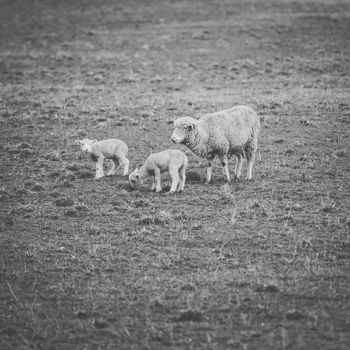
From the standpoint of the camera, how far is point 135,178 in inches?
A: 564

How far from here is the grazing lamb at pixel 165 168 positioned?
46.0 ft

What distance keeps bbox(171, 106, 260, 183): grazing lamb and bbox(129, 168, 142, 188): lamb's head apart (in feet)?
4.52

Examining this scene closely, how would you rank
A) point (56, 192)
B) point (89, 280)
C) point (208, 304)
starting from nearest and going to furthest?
point (208, 304), point (89, 280), point (56, 192)

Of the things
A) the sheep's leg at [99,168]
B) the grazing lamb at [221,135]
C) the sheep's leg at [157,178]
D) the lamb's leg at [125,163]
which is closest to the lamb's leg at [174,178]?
the sheep's leg at [157,178]

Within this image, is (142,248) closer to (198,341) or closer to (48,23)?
(198,341)

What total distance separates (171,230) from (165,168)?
2.82m

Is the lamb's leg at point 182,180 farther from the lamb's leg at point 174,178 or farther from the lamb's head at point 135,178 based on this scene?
the lamb's head at point 135,178

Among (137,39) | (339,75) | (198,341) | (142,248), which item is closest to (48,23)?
(137,39)

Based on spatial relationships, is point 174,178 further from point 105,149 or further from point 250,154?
point 250,154

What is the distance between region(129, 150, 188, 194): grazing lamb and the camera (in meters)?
14.0

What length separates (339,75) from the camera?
114ft

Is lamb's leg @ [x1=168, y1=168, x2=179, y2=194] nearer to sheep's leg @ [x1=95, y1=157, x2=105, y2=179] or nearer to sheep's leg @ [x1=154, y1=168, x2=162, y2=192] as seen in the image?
sheep's leg @ [x1=154, y1=168, x2=162, y2=192]

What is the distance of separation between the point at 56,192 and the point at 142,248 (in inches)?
184

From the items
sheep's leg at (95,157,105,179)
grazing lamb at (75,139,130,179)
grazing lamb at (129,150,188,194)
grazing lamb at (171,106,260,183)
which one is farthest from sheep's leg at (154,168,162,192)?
sheep's leg at (95,157,105,179)
